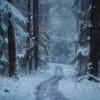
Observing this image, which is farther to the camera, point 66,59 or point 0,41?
point 66,59

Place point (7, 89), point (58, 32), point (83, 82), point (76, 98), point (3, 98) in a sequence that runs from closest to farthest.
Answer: point (3, 98), point (76, 98), point (7, 89), point (83, 82), point (58, 32)

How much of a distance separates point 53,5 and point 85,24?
46.7 metres

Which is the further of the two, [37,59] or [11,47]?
[37,59]

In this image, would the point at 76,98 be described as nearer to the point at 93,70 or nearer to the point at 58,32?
the point at 93,70

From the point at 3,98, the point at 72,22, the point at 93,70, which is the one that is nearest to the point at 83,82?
the point at 93,70

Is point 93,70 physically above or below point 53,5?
below

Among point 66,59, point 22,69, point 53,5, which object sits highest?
point 53,5

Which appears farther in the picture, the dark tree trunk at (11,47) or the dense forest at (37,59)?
the dark tree trunk at (11,47)

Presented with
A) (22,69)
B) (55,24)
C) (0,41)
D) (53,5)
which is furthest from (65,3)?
(0,41)

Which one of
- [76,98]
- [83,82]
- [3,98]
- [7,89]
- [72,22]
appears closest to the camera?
[3,98]

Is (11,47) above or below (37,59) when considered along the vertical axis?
above

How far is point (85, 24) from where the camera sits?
94.4 feet

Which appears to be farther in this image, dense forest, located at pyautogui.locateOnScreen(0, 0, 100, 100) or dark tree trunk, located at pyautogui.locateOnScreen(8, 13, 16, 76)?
dark tree trunk, located at pyautogui.locateOnScreen(8, 13, 16, 76)

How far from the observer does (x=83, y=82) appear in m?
23.2
